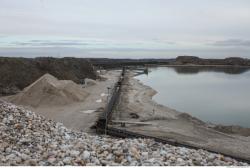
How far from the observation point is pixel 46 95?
90.8 ft

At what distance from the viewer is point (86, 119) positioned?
71.7 ft

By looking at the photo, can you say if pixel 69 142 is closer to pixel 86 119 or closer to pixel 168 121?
pixel 86 119

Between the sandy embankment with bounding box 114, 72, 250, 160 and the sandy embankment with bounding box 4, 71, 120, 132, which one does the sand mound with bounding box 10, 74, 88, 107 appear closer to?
the sandy embankment with bounding box 4, 71, 120, 132

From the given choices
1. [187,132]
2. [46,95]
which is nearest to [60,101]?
[46,95]

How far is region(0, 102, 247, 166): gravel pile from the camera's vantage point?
7.80m

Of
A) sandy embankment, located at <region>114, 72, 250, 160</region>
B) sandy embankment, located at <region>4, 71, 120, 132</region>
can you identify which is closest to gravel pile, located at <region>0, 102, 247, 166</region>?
sandy embankment, located at <region>114, 72, 250, 160</region>

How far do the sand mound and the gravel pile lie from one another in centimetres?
1601

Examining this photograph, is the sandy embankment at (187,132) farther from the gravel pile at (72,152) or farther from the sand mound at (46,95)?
the gravel pile at (72,152)

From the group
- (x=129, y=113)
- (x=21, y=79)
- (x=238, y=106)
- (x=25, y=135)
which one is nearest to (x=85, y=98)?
(x=129, y=113)

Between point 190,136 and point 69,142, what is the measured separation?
10831mm

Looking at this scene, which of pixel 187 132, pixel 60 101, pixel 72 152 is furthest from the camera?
pixel 60 101

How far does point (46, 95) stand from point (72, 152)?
19965mm

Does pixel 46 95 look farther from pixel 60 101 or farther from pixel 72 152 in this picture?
pixel 72 152

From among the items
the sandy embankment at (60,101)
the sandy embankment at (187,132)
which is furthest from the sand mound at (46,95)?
the sandy embankment at (187,132)
